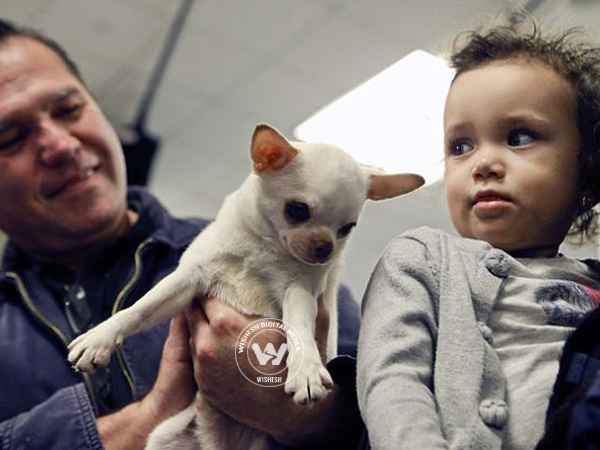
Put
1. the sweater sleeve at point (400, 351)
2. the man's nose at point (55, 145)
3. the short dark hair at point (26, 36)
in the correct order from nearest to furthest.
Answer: the sweater sleeve at point (400, 351)
the man's nose at point (55, 145)
the short dark hair at point (26, 36)

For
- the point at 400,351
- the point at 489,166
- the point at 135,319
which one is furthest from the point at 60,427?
the point at 489,166

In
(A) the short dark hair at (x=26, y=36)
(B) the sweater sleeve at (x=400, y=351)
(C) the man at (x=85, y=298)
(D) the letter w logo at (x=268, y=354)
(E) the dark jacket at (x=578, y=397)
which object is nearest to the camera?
(E) the dark jacket at (x=578, y=397)

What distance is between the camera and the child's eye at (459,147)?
25.6 inches

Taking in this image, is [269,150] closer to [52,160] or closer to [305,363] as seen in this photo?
[305,363]

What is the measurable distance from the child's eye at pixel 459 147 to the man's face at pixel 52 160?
1.81ft

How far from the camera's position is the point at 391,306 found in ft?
1.96

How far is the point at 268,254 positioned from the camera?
2.43 ft

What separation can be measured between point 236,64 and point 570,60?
84 centimetres

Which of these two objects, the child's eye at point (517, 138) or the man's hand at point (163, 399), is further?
the man's hand at point (163, 399)

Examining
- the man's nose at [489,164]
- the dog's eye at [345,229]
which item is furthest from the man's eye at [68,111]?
the man's nose at [489,164]

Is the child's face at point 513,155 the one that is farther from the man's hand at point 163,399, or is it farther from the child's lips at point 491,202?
the man's hand at point 163,399

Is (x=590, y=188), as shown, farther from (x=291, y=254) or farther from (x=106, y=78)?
(x=106, y=78)

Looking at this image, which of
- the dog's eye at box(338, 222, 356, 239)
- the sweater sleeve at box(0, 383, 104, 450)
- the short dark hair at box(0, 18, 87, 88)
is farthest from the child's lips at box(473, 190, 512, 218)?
the short dark hair at box(0, 18, 87, 88)

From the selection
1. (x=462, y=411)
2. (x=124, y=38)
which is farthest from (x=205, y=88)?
(x=462, y=411)
